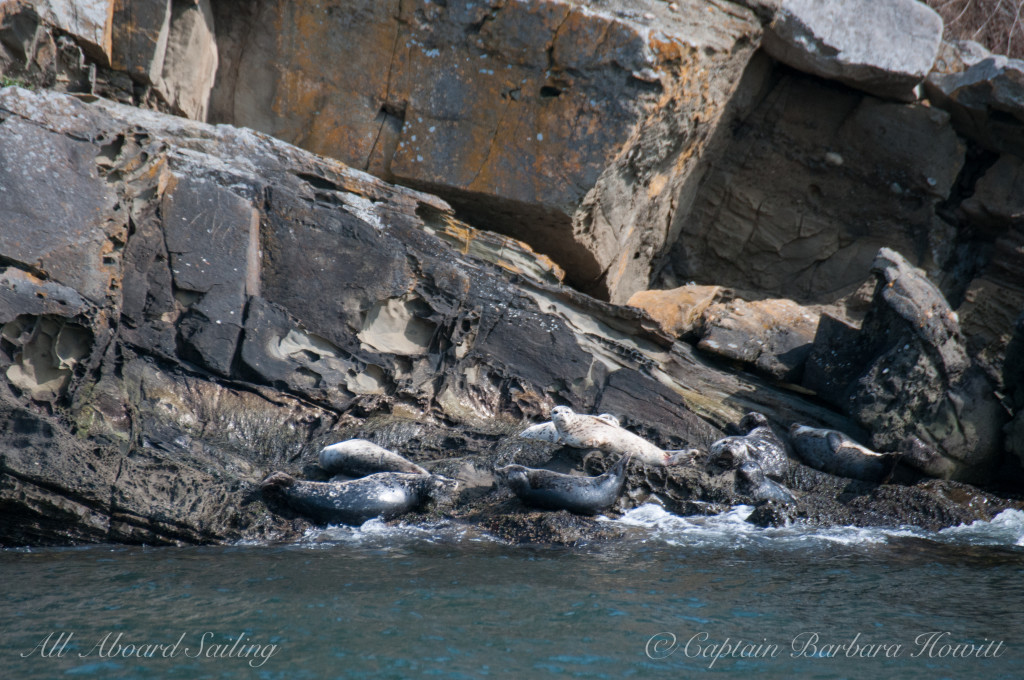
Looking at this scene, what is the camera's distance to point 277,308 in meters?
6.27

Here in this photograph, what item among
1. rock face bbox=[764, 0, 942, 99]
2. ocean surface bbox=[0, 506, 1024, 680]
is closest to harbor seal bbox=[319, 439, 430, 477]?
ocean surface bbox=[0, 506, 1024, 680]

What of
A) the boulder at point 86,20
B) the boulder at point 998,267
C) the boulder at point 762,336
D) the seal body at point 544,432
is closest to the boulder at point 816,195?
the boulder at point 998,267

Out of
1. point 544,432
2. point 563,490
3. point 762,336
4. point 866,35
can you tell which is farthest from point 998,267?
point 563,490

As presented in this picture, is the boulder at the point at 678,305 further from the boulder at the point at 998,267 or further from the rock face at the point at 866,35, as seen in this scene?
the boulder at the point at 998,267

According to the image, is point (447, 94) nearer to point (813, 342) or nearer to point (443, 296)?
point (443, 296)

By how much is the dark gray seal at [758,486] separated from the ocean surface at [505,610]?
2.27 ft

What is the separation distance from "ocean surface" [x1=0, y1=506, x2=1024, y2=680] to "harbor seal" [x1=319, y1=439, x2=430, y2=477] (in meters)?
0.62

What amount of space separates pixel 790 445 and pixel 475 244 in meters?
3.16

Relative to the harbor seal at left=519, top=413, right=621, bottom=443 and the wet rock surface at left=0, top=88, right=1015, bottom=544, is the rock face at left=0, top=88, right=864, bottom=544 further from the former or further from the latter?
the harbor seal at left=519, top=413, right=621, bottom=443

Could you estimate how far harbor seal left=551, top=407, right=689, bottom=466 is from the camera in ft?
19.3

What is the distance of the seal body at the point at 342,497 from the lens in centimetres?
495

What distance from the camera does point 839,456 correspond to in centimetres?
641

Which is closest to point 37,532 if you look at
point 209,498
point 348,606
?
point 209,498

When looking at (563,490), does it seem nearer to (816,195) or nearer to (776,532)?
(776,532)
